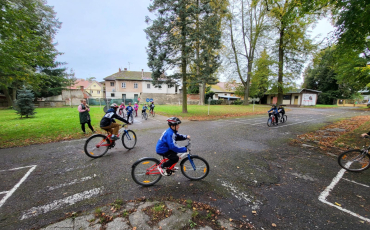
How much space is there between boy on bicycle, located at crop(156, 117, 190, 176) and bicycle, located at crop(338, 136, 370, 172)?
4.70m

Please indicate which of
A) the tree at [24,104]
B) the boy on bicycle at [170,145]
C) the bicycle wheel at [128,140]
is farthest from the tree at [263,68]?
the tree at [24,104]

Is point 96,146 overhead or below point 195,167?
overhead

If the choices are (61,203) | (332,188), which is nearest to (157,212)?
(61,203)

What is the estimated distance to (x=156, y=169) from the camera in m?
3.48

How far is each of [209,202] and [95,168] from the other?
3281 millimetres

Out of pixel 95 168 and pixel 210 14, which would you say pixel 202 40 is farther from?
pixel 95 168

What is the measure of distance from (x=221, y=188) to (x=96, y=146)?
415cm

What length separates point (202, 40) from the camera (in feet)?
45.3

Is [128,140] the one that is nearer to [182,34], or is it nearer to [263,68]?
[182,34]

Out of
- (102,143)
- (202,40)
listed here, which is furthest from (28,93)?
(202,40)

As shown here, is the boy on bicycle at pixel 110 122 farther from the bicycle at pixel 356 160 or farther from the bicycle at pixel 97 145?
the bicycle at pixel 356 160

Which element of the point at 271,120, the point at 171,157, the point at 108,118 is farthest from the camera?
A: the point at 271,120

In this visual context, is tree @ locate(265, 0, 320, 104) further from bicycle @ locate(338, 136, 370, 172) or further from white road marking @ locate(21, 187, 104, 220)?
white road marking @ locate(21, 187, 104, 220)

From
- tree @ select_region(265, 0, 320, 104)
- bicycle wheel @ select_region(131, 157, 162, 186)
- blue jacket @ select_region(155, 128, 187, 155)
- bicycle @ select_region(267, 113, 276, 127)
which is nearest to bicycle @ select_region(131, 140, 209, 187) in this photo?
bicycle wheel @ select_region(131, 157, 162, 186)
